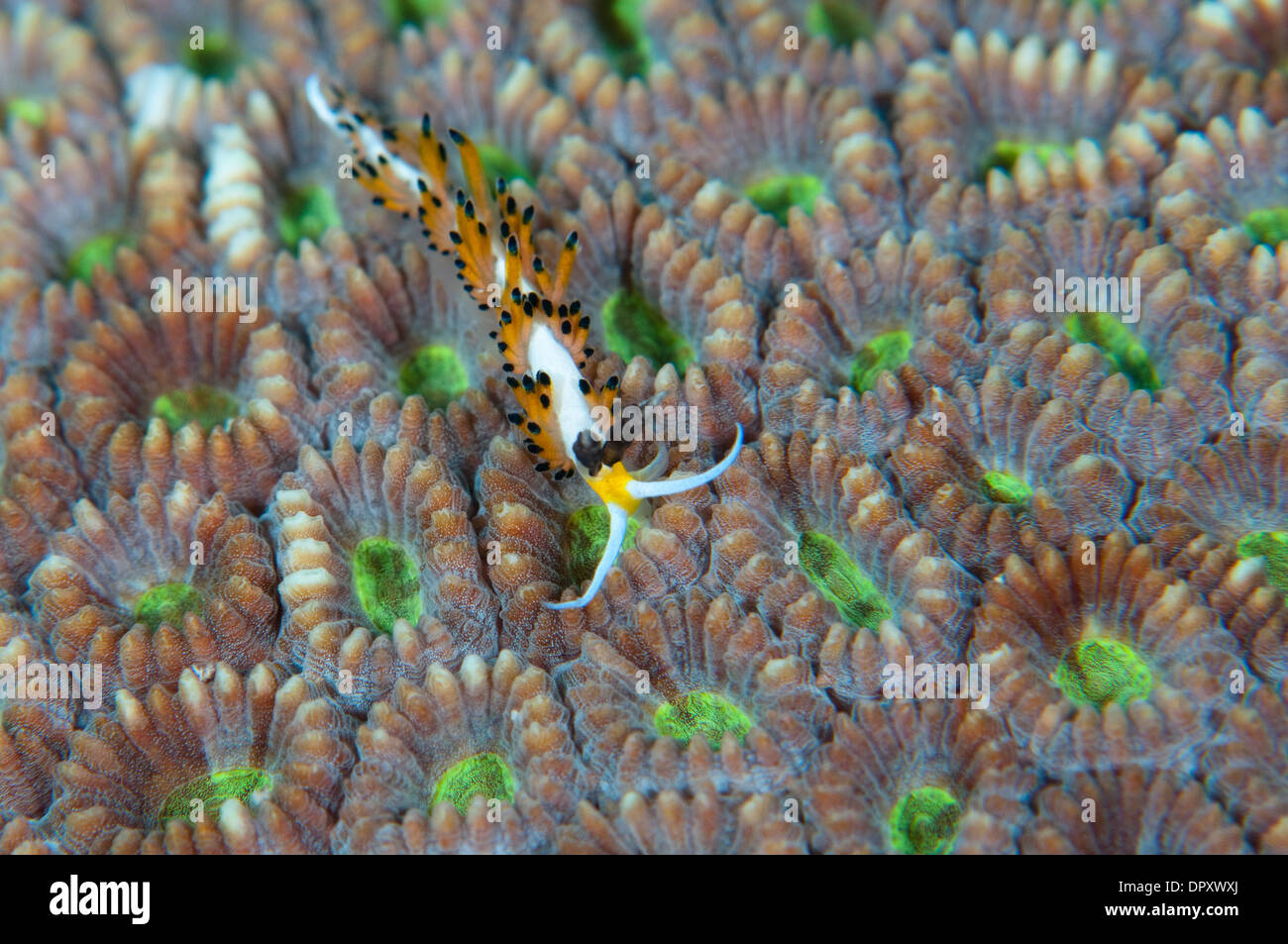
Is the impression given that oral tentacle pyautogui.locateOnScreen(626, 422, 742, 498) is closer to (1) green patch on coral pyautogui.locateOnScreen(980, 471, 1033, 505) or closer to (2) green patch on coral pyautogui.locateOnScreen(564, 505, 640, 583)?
(2) green patch on coral pyautogui.locateOnScreen(564, 505, 640, 583)

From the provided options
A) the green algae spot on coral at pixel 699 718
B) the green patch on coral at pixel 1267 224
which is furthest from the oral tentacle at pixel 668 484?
the green patch on coral at pixel 1267 224

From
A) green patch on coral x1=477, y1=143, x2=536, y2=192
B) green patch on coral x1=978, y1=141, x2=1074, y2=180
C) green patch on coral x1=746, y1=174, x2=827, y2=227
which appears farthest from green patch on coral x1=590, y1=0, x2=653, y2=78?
green patch on coral x1=978, y1=141, x2=1074, y2=180

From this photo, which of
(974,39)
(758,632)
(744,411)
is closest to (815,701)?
(758,632)

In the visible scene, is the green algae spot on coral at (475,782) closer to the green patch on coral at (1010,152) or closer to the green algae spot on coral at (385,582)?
the green algae spot on coral at (385,582)

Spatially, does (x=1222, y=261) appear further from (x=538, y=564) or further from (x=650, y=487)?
(x=538, y=564)

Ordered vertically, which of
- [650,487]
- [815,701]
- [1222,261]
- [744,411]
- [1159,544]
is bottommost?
[815,701]

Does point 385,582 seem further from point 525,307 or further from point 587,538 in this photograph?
point 525,307
